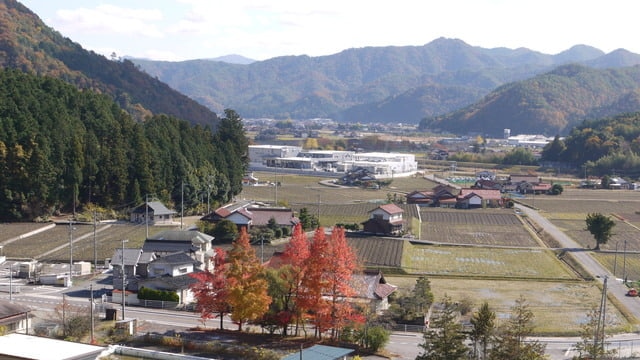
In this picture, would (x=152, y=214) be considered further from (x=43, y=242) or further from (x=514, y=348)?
(x=514, y=348)

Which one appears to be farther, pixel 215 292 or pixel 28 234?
pixel 28 234

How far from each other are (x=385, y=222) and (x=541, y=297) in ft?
42.4

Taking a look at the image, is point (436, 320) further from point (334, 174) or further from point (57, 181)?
point (334, 174)

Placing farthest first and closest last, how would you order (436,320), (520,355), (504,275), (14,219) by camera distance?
(14,219), (504,275), (436,320), (520,355)

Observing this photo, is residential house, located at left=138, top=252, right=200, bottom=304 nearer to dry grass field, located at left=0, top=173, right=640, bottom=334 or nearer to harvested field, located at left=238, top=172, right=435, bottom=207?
dry grass field, located at left=0, top=173, right=640, bottom=334

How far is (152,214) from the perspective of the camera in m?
38.6

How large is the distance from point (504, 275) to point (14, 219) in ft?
81.2

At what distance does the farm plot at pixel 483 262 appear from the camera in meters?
30.6

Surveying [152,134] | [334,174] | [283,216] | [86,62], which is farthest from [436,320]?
[86,62]

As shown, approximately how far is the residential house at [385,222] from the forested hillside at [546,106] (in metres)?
115

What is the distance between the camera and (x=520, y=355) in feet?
49.0

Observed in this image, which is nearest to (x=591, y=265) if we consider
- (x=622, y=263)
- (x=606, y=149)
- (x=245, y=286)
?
(x=622, y=263)

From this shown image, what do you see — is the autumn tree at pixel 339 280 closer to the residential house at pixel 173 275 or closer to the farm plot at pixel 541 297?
the farm plot at pixel 541 297

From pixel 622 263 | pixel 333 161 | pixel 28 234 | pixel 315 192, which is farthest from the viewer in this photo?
pixel 333 161
